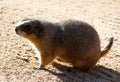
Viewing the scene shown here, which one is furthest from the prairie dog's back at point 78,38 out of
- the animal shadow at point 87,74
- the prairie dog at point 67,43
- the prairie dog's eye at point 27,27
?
the prairie dog's eye at point 27,27

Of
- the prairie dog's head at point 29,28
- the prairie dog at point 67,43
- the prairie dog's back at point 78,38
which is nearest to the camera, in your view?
the prairie dog's head at point 29,28

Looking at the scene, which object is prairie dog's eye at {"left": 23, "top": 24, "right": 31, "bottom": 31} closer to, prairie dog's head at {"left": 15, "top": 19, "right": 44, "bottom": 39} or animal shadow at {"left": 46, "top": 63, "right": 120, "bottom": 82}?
prairie dog's head at {"left": 15, "top": 19, "right": 44, "bottom": 39}

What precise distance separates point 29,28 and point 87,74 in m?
1.24

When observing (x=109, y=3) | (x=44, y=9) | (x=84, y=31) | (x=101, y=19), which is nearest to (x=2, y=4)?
(x=44, y=9)

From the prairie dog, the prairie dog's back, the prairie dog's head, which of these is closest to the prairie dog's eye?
the prairie dog's head

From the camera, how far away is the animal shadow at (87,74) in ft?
21.6

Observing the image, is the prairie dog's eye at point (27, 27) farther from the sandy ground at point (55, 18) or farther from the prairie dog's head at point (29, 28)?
the sandy ground at point (55, 18)

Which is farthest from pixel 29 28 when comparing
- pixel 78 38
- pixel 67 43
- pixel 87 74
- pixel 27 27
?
pixel 87 74

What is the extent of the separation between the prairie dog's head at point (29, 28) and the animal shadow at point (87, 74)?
26.1 inches

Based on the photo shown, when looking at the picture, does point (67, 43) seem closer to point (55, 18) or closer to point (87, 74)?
point (87, 74)

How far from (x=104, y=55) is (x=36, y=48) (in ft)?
4.17

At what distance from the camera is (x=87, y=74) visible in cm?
687

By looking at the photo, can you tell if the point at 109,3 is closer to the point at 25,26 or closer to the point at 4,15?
the point at 4,15

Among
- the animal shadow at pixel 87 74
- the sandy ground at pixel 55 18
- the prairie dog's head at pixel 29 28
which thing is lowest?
the animal shadow at pixel 87 74
